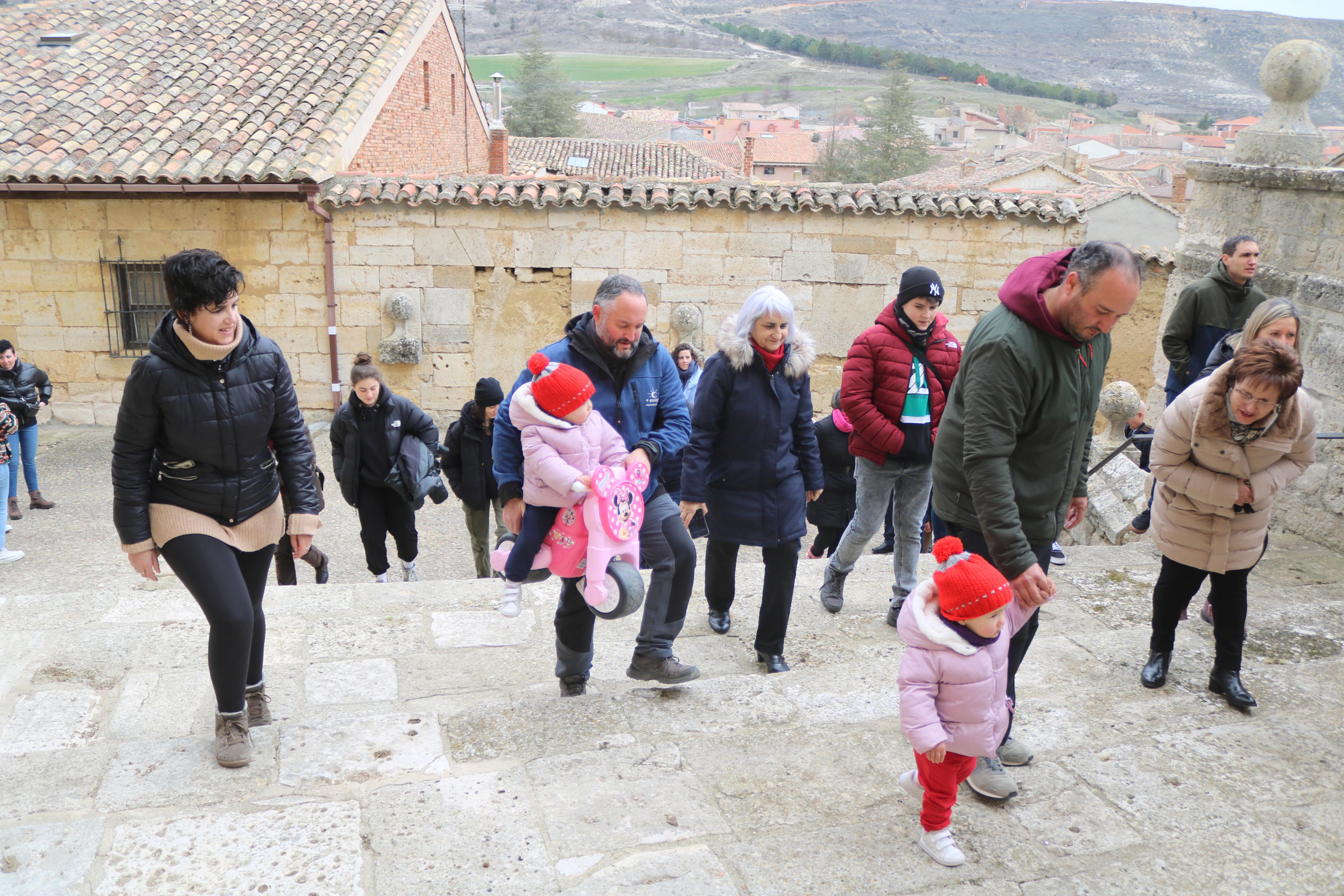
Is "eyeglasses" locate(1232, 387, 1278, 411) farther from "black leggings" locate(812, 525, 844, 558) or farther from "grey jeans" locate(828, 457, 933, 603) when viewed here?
"black leggings" locate(812, 525, 844, 558)

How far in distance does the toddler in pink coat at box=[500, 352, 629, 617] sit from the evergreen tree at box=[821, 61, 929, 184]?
5102 centimetres

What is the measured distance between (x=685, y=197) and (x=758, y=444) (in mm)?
8093

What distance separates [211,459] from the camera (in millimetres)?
3059

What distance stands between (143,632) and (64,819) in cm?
187

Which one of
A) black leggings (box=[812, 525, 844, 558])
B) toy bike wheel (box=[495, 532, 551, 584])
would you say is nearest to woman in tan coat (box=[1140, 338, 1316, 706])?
toy bike wheel (box=[495, 532, 551, 584])

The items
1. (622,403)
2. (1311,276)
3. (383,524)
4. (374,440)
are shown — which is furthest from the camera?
(383,524)

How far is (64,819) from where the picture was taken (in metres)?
2.80

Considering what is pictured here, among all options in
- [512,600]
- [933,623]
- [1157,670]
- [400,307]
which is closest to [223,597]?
[512,600]

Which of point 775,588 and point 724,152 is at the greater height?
point 724,152

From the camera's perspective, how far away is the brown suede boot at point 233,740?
3113 mm

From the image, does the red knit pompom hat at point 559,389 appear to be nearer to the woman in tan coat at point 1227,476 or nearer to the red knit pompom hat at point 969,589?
the red knit pompom hat at point 969,589

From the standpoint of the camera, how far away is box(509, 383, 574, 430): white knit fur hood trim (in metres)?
3.33

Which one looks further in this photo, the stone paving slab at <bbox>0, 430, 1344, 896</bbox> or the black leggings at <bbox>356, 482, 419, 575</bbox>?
the black leggings at <bbox>356, 482, 419, 575</bbox>

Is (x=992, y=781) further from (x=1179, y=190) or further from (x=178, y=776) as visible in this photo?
(x=1179, y=190)
